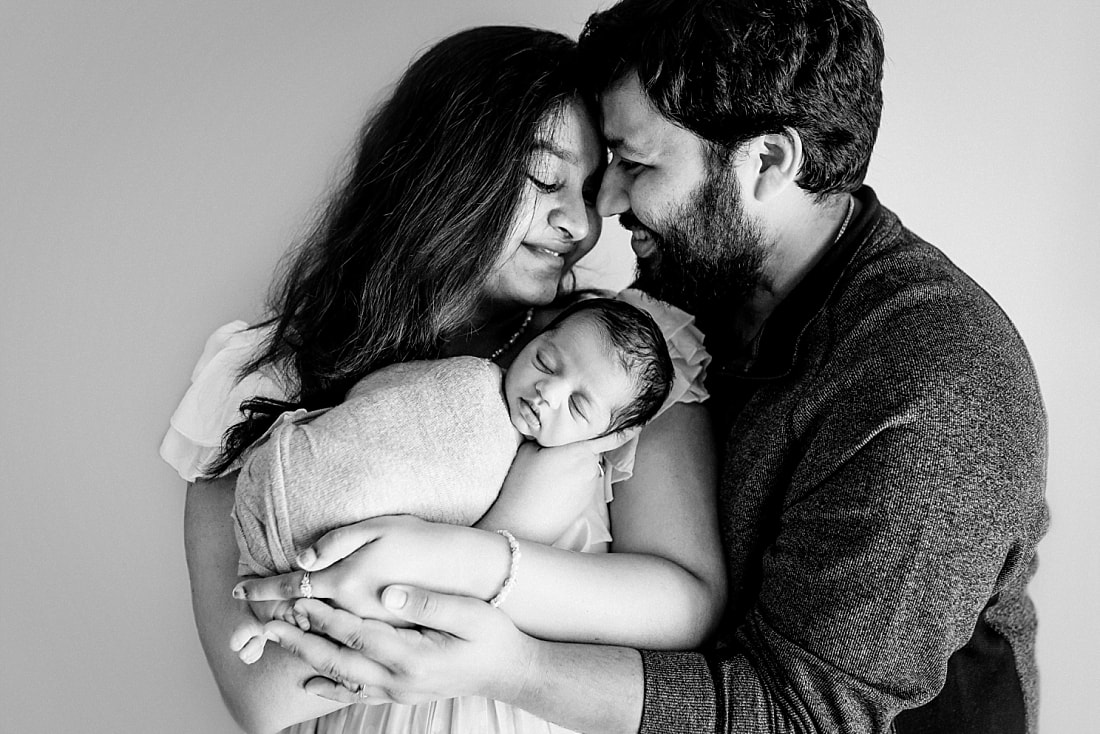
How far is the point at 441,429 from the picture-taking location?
4.49ft

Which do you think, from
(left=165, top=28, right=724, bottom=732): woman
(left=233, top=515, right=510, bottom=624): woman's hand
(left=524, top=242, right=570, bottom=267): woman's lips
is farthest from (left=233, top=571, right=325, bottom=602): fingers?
(left=524, top=242, right=570, bottom=267): woman's lips

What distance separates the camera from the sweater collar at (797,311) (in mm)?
1581

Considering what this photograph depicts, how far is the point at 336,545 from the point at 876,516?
729 mm

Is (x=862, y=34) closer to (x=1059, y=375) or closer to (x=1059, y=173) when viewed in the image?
(x=1059, y=173)

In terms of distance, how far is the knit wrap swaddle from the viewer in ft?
4.22

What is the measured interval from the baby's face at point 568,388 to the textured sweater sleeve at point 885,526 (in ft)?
1.01

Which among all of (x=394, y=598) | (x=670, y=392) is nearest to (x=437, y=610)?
(x=394, y=598)

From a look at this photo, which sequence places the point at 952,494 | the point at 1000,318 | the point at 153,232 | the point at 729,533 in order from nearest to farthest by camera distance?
the point at 952,494 → the point at 1000,318 → the point at 729,533 → the point at 153,232

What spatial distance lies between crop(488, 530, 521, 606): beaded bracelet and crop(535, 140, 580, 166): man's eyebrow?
2.20 feet

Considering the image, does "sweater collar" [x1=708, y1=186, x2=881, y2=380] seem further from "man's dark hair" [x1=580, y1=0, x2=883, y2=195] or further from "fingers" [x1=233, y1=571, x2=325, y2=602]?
"fingers" [x1=233, y1=571, x2=325, y2=602]

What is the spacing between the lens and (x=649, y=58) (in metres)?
1.60

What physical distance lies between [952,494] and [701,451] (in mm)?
434

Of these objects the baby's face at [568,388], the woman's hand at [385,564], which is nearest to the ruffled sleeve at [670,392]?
the baby's face at [568,388]

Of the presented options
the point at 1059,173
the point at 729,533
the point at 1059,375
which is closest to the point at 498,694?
the point at 729,533
